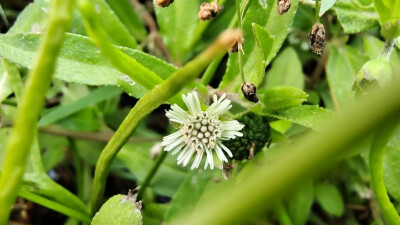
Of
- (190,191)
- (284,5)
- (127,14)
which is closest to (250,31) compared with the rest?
Result: (284,5)

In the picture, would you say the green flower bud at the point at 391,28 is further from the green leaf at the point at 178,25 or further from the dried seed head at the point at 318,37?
the green leaf at the point at 178,25

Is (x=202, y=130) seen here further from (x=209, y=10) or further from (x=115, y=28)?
(x=115, y=28)

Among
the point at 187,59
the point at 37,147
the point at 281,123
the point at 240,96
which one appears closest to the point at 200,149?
the point at 240,96

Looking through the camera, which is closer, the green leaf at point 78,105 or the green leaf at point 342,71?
the green leaf at point 342,71

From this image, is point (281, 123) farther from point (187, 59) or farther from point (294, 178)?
point (294, 178)

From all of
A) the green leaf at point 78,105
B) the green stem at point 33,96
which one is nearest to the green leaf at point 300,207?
the green leaf at point 78,105
